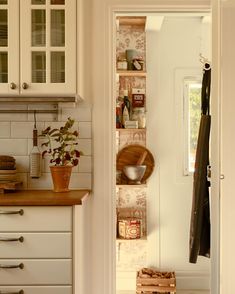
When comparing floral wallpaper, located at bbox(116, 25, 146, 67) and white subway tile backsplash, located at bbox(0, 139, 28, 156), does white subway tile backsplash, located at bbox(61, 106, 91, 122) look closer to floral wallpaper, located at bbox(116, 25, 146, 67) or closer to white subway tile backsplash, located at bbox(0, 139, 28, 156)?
white subway tile backsplash, located at bbox(0, 139, 28, 156)

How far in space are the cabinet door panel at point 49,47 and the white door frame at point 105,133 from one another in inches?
12.2

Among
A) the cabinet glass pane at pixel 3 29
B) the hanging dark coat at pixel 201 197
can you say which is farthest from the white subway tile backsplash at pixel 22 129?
the hanging dark coat at pixel 201 197

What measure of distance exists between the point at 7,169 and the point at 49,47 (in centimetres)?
73

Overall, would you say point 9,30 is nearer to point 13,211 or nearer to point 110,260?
point 13,211

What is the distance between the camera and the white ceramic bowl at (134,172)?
3.30m

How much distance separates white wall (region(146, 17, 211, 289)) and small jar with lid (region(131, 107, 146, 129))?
6 centimetres

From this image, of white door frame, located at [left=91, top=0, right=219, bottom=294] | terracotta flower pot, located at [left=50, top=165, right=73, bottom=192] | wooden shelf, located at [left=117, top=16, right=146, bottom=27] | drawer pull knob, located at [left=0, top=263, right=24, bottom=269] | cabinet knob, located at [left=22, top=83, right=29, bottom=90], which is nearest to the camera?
drawer pull knob, located at [left=0, top=263, right=24, bottom=269]

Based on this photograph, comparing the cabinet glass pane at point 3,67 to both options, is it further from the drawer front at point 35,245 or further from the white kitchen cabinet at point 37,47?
the drawer front at point 35,245

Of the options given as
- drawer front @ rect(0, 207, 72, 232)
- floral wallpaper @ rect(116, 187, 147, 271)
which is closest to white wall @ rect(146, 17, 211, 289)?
floral wallpaper @ rect(116, 187, 147, 271)

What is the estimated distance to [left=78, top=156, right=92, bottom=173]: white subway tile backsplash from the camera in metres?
2.37

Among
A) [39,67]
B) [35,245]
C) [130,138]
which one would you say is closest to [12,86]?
[39,67]

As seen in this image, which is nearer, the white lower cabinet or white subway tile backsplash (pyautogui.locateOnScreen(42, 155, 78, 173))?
the white lower cabinet

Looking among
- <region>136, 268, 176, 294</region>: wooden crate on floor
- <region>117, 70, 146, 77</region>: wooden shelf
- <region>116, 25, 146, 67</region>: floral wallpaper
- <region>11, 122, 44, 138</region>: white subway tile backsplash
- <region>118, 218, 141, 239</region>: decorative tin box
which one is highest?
<region>116, 25, 146, 67</region>: floral wallpaper

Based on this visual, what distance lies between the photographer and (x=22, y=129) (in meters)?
2.37
